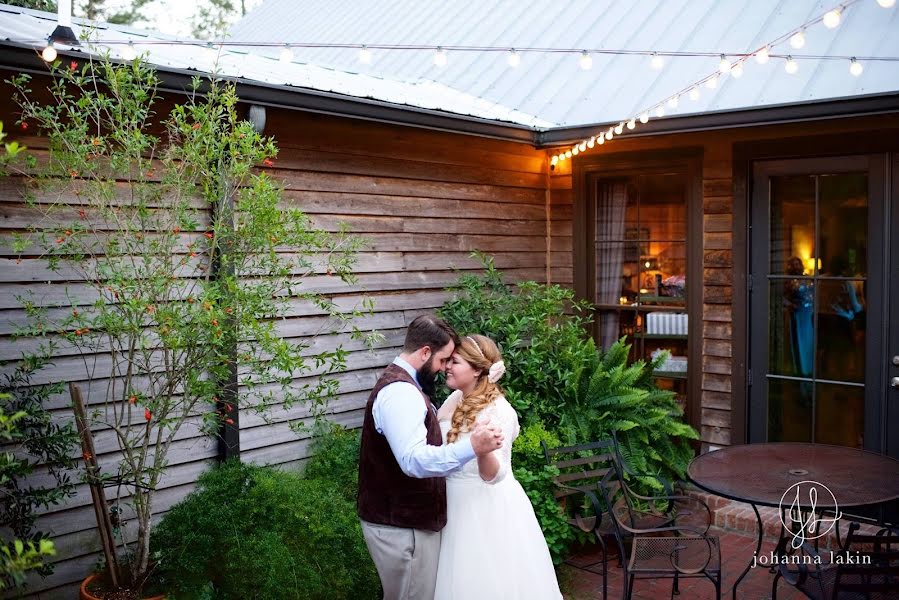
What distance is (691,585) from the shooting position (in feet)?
19.0

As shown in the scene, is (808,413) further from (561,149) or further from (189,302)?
(189,302)

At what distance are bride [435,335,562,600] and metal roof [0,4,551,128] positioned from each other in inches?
96.9

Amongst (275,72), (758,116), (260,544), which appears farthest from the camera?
(275,72)

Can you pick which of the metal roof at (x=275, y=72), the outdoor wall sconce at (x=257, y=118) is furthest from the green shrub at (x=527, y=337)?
the outdoor wall sconce at (x=257, y=118)

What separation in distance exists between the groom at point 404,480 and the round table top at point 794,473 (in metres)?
1.75

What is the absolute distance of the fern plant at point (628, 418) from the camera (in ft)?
21.8

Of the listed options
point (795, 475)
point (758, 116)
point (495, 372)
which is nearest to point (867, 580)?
point (795, 475)

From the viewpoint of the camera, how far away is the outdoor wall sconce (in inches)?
213

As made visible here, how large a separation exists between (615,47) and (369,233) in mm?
3645

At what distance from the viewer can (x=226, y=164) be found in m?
4.91

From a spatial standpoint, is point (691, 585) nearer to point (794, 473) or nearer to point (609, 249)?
point (794, 473)

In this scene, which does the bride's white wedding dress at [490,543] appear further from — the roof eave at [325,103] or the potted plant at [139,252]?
the roof eave at [325,103]

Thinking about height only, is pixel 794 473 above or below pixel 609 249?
below

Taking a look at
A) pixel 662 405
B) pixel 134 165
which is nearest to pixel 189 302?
pixel 134 165
